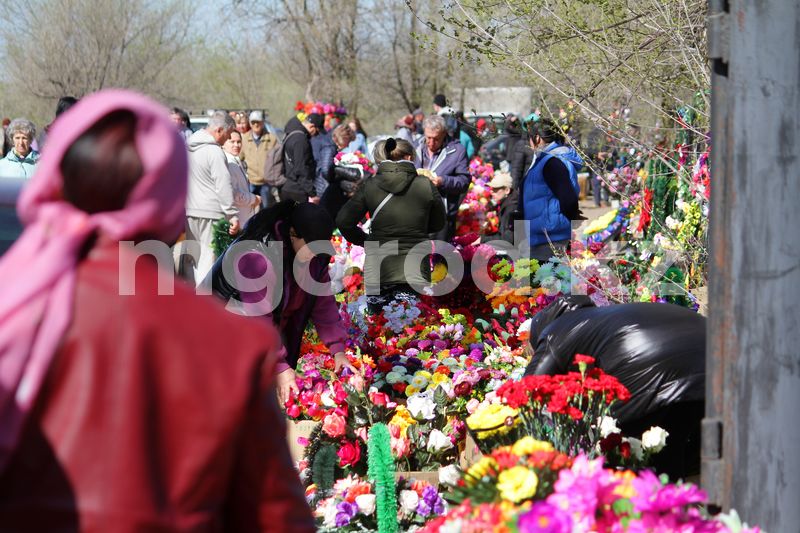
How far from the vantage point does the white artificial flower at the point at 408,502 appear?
433 centimetres

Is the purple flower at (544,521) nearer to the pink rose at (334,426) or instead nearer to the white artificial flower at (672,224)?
the pink rose at (334,426)

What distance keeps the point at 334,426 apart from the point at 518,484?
232cm

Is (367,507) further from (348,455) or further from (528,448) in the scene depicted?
(528,448)

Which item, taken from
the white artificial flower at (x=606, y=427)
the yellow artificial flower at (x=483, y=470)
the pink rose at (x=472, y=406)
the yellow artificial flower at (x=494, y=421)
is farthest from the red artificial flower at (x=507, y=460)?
the pink rose at (x=472, y=406)

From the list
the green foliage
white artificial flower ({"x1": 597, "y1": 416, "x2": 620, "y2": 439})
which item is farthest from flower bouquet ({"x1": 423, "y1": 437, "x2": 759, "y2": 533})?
the green foliage

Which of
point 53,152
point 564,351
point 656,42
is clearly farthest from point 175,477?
point 656,42

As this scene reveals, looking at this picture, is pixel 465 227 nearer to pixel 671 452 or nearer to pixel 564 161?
pixel 564 161

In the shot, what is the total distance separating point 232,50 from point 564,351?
109 ft

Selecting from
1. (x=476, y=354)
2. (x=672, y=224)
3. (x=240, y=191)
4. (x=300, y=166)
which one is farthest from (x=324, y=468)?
(x=300, y=166)

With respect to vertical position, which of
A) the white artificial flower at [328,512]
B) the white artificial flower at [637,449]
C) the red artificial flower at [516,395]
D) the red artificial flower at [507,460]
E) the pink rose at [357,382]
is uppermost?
the red artificial flower at [516,395]

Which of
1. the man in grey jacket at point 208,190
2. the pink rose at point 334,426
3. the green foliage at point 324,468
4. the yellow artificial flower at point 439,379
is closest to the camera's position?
the green foliage at point 324,468

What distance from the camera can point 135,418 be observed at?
165cm

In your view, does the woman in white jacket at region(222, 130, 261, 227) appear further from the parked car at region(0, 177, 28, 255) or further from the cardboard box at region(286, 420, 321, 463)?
the parked car at region(0, 177, 28, 255)

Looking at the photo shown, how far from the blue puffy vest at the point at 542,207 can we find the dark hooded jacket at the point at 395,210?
922 millimetres
